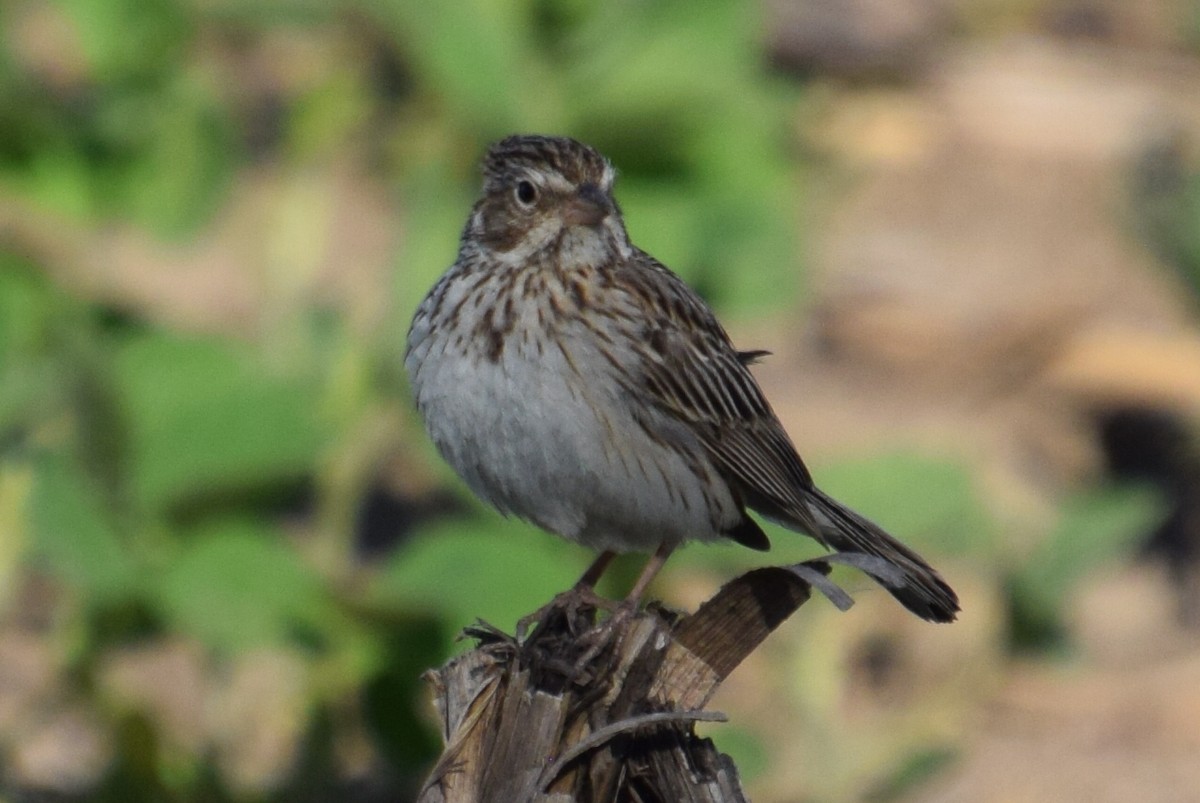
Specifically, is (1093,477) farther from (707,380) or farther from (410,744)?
(707,380)

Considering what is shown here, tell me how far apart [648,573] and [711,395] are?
1.72ft

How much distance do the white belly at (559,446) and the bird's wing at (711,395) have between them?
0.08m

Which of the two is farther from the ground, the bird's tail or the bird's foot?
the bird's tail

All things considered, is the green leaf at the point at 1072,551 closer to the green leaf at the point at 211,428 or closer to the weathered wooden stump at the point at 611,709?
the green leaf at the point at 211,428

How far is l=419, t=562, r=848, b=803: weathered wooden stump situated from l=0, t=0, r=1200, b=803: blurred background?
1353mm

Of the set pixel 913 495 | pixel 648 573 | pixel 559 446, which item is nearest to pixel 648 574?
pixel 648 573

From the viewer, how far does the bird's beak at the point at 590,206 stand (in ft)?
19.1

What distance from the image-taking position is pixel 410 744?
7949mm

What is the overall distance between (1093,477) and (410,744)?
5.14 meters

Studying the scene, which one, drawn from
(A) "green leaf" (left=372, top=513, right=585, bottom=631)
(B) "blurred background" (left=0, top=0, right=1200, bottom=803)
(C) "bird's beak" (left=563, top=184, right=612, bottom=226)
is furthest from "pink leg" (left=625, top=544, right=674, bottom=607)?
(A) "green leaf" (left=372, top=513, right=585, bottom=631)

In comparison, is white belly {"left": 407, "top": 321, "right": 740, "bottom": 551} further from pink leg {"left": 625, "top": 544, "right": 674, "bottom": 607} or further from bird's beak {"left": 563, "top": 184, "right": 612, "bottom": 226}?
bird's beak {"left": 563, "top": 184, "right": 612, "bottom": 226}

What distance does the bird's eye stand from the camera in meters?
5.92

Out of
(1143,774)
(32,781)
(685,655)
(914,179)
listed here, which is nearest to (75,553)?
(32,781)

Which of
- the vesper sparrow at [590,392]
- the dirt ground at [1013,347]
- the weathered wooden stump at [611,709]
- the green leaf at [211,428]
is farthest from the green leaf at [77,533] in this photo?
the weathered wooden stump at [611,709]
